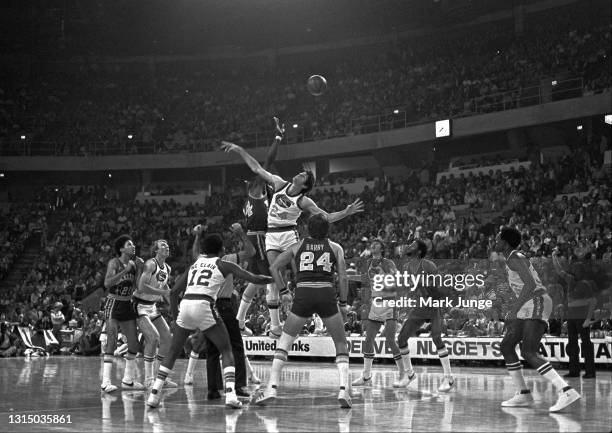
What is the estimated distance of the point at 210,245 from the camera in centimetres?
1114

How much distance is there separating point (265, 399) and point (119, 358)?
52.9 ft

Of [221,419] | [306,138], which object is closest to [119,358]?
[221,419]

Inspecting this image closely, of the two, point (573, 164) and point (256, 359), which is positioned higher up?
point (573, 164)

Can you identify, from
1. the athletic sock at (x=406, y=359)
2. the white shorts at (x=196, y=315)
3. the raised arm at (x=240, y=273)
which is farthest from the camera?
the athletic sock at (x=406, y=359)

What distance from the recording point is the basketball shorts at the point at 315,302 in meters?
10.8

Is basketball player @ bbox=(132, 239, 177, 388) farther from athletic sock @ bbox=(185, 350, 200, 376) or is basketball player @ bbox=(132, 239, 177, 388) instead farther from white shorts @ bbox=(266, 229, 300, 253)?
white shorts @ bbox=(266, 229, 300, 253)

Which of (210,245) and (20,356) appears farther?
(20,356)

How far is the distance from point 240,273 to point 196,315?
81 cm

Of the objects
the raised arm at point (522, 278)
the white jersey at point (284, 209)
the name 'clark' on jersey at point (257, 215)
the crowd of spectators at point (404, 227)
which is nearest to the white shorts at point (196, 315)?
the white jersey at point (284, 209)

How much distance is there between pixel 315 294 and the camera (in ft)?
35.6

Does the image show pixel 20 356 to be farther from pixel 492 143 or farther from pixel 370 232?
A: pixel 492 143

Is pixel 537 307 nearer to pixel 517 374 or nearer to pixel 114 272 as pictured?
pixel 517 374

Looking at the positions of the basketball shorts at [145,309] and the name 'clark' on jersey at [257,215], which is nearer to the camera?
the name 'clark' on jersey at [257,215]

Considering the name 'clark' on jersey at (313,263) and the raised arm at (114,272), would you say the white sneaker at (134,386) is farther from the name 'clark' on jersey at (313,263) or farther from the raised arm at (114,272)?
the name 'clark' on jersey at (313,263)
